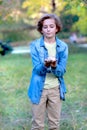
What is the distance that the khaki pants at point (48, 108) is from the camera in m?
4.69

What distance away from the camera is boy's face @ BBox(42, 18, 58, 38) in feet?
15.2

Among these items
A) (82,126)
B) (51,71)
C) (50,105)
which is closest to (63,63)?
(51,71)

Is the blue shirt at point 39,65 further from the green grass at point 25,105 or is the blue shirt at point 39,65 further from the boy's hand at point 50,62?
the green grass at point 25,105

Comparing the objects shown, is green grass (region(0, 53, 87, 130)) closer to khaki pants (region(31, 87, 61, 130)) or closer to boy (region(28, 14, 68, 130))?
khaki pants (region(31, 87, 61, 130))

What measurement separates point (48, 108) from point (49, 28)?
868 mm

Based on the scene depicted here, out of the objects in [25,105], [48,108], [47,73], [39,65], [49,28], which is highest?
[49,28]

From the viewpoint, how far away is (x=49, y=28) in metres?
4.65

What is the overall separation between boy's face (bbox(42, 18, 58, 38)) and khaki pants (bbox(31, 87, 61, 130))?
0.57m

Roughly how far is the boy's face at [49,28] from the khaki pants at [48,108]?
1.87ft

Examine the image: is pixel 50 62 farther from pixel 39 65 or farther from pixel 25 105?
pixel 25 105

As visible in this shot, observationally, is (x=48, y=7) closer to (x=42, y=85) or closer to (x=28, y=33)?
(x=28, y=33)

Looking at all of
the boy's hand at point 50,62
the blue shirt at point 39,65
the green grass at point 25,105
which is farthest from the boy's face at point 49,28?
the green grass at point 25,105

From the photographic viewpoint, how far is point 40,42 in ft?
15.4

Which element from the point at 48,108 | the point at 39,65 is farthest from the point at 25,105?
the point at 39,65
